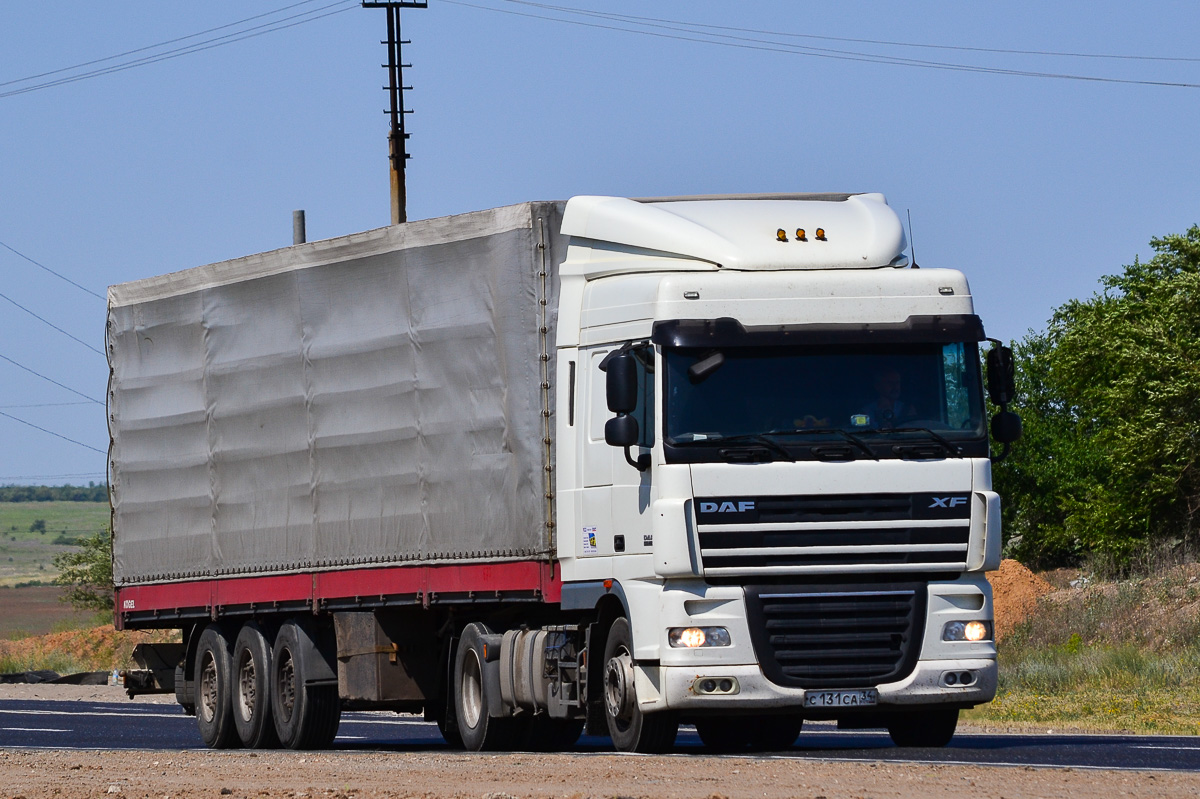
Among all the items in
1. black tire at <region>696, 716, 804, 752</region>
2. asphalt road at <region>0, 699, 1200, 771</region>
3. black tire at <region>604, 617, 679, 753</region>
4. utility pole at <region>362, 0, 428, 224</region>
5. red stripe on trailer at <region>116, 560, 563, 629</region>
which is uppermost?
utility pole at <region>362, 0, 428, 224</region>

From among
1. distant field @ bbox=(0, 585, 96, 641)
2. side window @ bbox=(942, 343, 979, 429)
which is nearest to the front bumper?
side window @ bbox=(942, 343, 979, 429)

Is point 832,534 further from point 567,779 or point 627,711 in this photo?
point 567,779

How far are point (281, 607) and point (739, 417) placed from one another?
6.74 metres

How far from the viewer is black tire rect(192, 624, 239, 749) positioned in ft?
65.3

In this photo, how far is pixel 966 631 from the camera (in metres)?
14.0

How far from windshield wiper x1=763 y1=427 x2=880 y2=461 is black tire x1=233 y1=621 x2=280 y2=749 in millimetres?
7468

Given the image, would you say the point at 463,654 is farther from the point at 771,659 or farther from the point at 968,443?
the point at 968,443

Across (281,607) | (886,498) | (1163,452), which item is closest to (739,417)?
(886,498)

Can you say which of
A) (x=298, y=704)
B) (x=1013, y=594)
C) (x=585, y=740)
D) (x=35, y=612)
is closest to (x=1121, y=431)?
(x=1013, y=594)

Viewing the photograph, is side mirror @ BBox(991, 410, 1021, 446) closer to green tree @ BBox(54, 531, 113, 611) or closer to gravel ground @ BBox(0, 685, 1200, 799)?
gravel ground @ BBox(0, 685, 1200, 799)

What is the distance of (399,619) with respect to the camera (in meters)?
17.6

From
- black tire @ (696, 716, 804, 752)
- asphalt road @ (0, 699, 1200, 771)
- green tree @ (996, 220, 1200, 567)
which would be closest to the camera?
asphalt road @ (0, 699, 1200, 771)

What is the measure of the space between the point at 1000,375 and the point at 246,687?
29.4ft

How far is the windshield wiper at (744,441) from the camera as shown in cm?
1350
